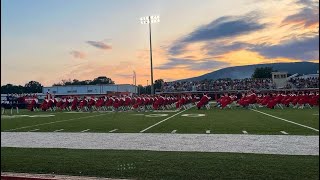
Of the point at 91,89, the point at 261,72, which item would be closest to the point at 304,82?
the point at 91,89

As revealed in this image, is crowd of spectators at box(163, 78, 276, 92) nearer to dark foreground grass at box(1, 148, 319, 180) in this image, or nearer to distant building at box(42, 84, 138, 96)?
distant building at box(42, 84, 138, 96)

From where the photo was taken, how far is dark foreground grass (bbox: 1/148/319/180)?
6373mm

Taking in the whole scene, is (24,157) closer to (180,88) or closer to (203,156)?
(203,156)

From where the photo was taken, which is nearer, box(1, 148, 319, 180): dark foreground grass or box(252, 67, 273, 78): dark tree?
box(1, 148, 319, 180): dark foreground grass

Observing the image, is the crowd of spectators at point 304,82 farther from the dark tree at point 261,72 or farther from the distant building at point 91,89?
the dark tree at point 261,72

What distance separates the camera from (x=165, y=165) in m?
7.14

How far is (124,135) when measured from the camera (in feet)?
41.7

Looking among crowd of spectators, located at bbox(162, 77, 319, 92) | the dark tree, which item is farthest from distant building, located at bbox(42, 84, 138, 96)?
the dark tree

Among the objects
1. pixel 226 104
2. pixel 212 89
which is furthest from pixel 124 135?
pixel 212 89

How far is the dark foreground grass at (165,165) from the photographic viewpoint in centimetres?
637

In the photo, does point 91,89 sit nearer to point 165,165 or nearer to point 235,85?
point 235,85

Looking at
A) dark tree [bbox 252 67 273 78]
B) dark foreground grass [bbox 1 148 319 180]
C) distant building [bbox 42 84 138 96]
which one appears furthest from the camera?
dark tree [bbox 252 67 273 78]

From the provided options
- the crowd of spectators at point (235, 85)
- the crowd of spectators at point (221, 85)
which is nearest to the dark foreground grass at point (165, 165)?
the crowd of spectators at point (235, 85)

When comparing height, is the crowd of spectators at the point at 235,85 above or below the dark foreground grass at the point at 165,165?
above
